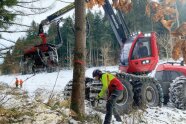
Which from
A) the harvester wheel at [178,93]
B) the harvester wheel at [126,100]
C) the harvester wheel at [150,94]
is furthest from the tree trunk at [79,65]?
the harvester wheel at [178,93]

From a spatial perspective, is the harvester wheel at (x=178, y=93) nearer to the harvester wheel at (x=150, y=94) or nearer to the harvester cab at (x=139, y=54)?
the harvester wheel at (x=150, y=94)

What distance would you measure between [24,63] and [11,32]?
5772mm

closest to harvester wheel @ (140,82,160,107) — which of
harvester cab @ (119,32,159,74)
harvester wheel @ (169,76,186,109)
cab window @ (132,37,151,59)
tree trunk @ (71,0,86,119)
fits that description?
harvester wheel @ (169,76,186,109)

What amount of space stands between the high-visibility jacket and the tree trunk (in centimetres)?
119

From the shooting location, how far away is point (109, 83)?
10172 millimetres

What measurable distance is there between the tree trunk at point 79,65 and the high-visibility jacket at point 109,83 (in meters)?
1.19

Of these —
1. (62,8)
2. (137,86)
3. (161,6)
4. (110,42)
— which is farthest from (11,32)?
(110,42)

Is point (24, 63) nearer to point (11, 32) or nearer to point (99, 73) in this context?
point (99, 73)

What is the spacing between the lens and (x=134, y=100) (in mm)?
12609

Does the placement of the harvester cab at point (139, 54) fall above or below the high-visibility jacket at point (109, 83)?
above

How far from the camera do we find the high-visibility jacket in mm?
9992

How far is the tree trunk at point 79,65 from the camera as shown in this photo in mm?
8836

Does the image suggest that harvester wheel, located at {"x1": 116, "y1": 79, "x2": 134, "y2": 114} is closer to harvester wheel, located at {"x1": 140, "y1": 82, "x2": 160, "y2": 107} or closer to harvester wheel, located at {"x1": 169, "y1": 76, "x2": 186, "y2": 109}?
harvester wheel, located at {"x1": 140, "y1": 82, "x2": 160, "y2": 107}

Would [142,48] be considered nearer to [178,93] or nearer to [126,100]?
[178,93]
